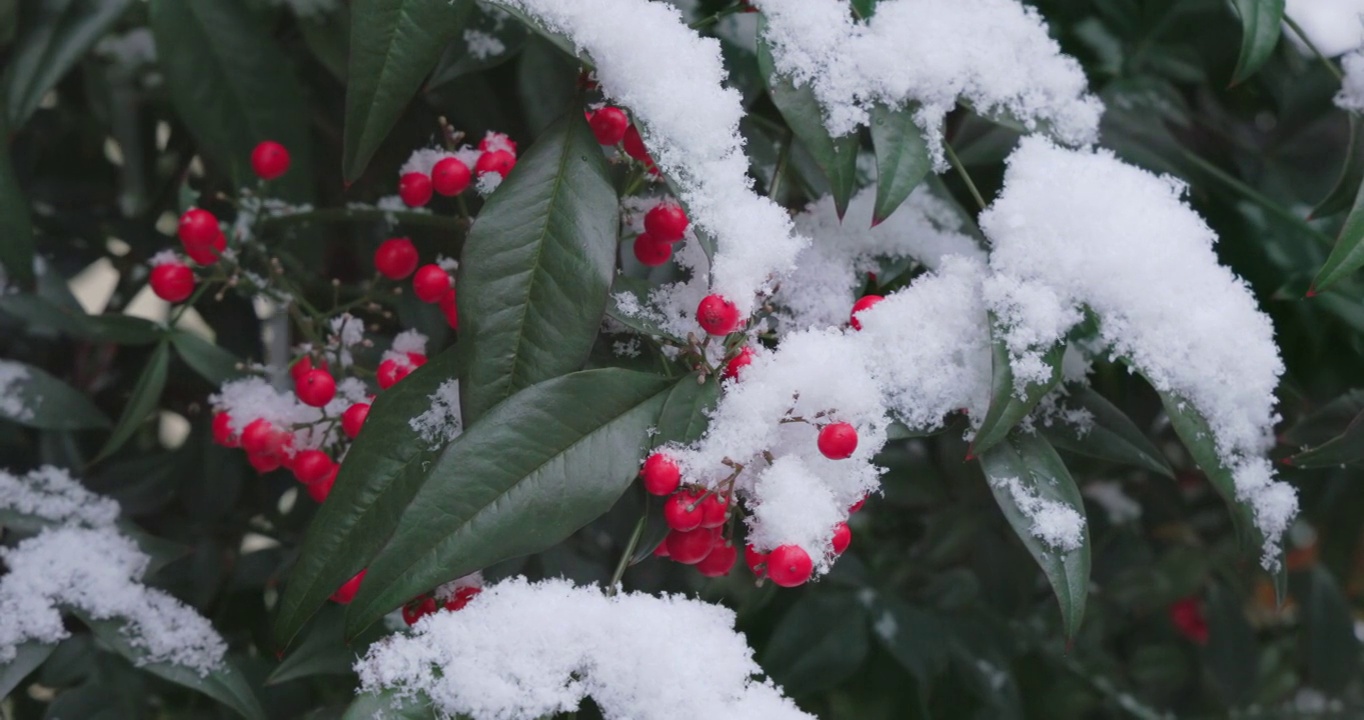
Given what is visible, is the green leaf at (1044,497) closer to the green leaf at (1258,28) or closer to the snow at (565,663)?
the snow at (565,663)

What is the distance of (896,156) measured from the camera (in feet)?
2.31

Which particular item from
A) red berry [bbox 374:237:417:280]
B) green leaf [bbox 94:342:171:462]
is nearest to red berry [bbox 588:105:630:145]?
red berry [bbox 374:237:417:280]

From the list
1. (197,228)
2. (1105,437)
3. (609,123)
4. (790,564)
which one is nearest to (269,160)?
(197,228)

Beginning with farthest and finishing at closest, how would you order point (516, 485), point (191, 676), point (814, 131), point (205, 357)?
point (205, 357) → point (191, 676) → point (814, 131) → point (516, 485)

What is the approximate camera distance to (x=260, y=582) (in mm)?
986

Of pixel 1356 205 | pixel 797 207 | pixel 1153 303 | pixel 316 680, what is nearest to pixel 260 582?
pixel 316 680

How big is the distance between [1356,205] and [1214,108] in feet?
1.69

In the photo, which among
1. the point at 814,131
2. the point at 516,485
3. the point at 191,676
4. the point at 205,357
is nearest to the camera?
the point at 516,485

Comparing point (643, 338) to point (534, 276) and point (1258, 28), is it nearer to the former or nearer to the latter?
point (534, 276)

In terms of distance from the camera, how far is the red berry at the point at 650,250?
74cm

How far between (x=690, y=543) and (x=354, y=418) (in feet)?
0.82

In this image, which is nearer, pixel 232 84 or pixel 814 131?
pixel 814 131

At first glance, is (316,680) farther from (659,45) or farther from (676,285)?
(659,45)

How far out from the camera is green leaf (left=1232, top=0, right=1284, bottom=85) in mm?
760
